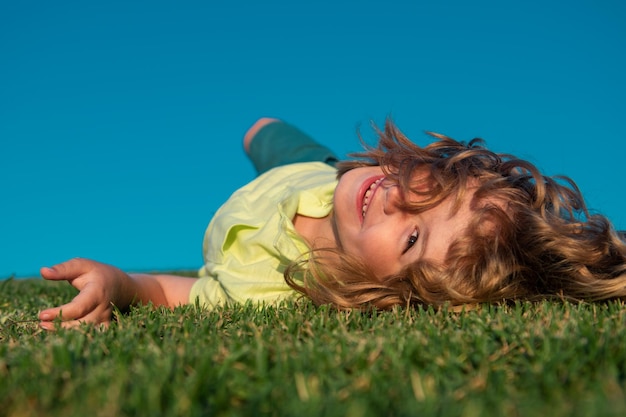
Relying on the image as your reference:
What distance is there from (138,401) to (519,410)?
765 mm

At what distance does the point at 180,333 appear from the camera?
6.62 ft

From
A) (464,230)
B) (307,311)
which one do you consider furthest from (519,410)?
(464,230)

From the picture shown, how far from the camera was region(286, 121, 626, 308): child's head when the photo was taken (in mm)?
2846

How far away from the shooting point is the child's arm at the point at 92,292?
267cm

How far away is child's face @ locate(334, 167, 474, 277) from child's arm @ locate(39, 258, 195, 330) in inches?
40.5

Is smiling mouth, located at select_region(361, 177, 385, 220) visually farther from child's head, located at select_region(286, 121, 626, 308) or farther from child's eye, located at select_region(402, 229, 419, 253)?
child's eye, located at select_region(402, 229, 419, 253)

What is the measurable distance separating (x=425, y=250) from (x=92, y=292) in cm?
164

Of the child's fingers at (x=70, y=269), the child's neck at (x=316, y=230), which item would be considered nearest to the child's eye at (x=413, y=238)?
the child's neck at (x=316, y=230)

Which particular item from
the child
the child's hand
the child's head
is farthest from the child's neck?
the child's hand

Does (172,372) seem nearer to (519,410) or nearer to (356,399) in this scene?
(356,399)

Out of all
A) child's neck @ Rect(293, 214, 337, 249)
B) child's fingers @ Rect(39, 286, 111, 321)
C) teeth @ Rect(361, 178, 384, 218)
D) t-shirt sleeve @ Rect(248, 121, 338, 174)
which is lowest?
child's fingers @ Rect(39, 286, 111, 321)

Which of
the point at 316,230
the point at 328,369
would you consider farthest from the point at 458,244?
the point at 328,369

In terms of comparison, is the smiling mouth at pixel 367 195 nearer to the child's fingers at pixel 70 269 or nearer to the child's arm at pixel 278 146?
the child's fingers at pixel 70 269

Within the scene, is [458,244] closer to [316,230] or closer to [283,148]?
[316,230]
